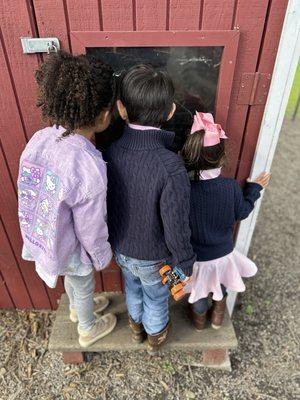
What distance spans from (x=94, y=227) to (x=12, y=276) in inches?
52.5

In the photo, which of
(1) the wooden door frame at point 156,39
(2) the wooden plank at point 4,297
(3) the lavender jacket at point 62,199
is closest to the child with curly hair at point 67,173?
(3) the lavender jacket at point 62,199

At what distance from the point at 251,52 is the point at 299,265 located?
238cm

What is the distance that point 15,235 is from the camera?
2.42 meters

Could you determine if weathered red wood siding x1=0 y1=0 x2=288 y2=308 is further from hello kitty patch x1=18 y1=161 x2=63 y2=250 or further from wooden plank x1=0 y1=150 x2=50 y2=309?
hello kitty patch x1=18 y1=161 x2=63 y2=250

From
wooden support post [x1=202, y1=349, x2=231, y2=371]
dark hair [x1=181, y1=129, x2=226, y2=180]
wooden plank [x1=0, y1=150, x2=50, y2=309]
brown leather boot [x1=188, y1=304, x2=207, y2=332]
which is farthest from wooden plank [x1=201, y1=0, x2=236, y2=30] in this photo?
wooden support post [x1=202, y1=349, x2=231, y2=371]

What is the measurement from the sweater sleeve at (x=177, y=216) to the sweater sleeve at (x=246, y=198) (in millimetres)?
418

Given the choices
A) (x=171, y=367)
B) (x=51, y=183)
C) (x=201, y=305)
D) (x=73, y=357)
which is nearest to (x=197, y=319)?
(x=201, y=305)

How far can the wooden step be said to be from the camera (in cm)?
238

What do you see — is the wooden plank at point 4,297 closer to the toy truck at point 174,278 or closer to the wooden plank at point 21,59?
the wooden plank at point 21,59

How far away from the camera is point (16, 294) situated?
9.32 feet

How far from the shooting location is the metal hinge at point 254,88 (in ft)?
6.13

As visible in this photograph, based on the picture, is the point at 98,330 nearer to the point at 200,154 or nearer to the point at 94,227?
the point at 94,227

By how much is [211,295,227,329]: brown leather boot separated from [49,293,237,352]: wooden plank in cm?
5

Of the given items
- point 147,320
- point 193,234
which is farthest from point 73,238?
point 147,320
